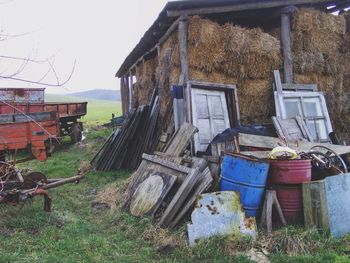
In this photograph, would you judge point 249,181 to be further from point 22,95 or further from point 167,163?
point 22,95

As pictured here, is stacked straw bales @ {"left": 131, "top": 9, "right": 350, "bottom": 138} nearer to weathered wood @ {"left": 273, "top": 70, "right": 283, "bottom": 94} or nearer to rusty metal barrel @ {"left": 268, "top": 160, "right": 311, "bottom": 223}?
weathered wood @ {"left": 273, "top": 70, "right": 283, "bottom": 94}

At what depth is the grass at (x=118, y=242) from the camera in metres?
4.01

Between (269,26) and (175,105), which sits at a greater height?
(269,26)

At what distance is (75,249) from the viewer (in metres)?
4.27

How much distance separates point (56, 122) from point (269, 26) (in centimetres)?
583

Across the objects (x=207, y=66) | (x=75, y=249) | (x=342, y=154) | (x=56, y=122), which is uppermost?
(x=207, y=66)

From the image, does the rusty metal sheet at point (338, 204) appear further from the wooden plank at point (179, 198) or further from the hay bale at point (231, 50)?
the hay bale at point (231, 50)

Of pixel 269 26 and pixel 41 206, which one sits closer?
pixel 41 206

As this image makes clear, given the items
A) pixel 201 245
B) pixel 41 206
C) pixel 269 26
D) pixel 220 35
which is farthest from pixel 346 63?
pixel 41 206

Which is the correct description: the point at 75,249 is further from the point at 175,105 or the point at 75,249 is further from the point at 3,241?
the point at 175,105

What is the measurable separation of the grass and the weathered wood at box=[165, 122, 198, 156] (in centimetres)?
144

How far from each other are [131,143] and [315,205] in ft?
18.5

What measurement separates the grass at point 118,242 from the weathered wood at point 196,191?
21 cm

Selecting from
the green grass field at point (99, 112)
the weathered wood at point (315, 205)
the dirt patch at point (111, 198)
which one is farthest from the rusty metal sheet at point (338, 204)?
the green grass field at point (99, 112)
